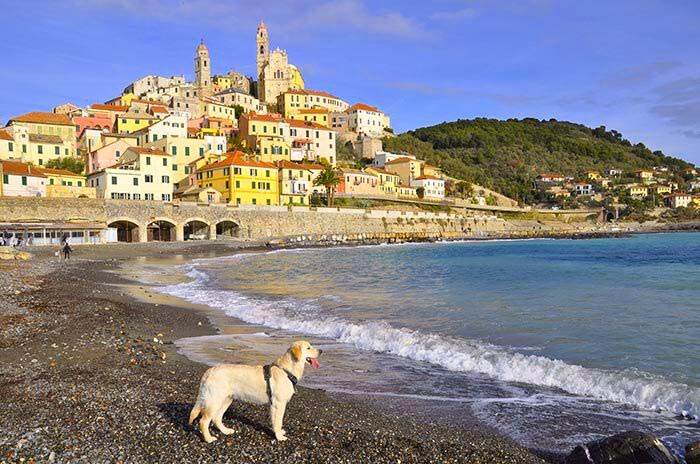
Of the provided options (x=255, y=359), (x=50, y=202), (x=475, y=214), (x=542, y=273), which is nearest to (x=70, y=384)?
(x=255, y=359)

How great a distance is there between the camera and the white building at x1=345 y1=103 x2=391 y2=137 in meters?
120

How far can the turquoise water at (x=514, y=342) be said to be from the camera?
310 inches

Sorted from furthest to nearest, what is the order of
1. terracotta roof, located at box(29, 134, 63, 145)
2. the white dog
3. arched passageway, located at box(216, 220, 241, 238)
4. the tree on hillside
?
terracotta roof, located at box(29, 134, 63, 145), the tree on hillside, arched passageway, located at box(216, 220, 241, 238), the white dog

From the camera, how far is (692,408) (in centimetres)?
775

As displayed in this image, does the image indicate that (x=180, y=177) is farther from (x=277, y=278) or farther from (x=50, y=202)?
(x=277, y=278)

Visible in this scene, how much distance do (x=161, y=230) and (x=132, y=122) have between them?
32093 millimetres

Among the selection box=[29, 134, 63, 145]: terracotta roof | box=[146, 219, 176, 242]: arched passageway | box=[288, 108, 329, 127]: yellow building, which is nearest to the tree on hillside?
box=[29, 134, 63, 145]: terracotta roof

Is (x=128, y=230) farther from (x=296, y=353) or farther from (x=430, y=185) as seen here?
(x=430, y=185)

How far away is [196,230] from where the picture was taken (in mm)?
62938

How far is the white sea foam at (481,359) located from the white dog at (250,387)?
5067 millimetres

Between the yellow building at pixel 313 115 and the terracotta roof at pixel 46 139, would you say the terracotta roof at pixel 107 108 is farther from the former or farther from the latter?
the yellow building at pixel 313 115

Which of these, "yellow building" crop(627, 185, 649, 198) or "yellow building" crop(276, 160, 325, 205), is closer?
"yellow building" crop(276, 160, 325, 205)

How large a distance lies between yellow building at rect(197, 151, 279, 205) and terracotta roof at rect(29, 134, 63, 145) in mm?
19596

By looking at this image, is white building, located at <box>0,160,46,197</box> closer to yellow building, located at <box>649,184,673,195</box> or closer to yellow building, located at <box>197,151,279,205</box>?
yellow building, located at <box>197,151,279,205</box>
